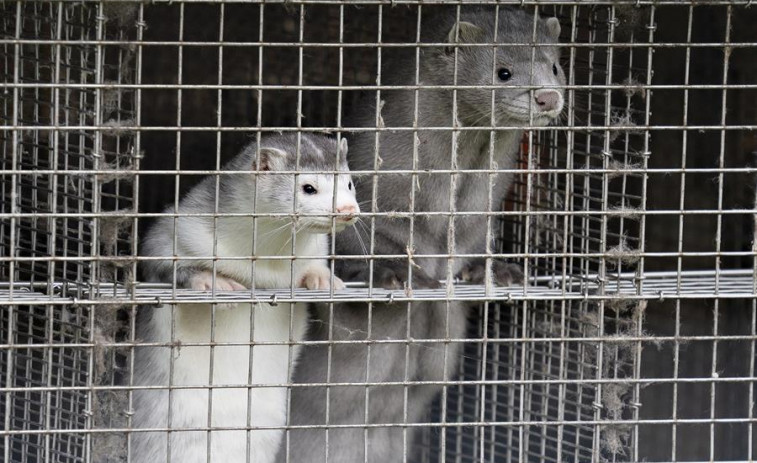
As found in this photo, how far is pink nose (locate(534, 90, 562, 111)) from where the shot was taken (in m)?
2.52

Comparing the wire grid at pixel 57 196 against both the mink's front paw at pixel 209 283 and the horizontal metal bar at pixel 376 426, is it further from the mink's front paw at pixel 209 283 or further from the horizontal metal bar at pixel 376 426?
the mink's front paw at pixel 209 283

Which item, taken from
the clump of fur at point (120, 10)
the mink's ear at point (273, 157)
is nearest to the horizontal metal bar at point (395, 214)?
the mink's ear at point (273, 157)

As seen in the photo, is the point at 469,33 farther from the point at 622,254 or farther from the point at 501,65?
the point at 622,254

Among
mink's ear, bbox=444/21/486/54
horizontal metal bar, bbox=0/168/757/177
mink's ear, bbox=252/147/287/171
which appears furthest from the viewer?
mink's ear, bbox=444/21/486/54

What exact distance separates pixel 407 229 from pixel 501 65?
53cm

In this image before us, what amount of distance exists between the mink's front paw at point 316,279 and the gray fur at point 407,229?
145mm

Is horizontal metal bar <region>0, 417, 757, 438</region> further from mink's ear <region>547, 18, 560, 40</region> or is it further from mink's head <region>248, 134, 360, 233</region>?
mink's ear <region>547, 18, 560, 40</region>

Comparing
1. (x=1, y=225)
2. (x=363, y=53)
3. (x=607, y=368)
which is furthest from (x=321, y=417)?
(x=363, y=53)

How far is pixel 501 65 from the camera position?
2.79m

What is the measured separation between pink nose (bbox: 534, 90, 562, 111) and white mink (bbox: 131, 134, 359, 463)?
19.5 inches

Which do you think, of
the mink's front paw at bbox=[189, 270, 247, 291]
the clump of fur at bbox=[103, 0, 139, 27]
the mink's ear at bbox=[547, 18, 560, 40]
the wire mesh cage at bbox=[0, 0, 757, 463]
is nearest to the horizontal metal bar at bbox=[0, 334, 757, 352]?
the wire mesh cage at bbox=[0, 0, 757, 463]

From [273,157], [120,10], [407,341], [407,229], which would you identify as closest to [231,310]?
[273,157]

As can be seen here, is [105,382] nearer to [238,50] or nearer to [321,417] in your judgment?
[321,417]

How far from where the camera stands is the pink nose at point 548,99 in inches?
99.3
